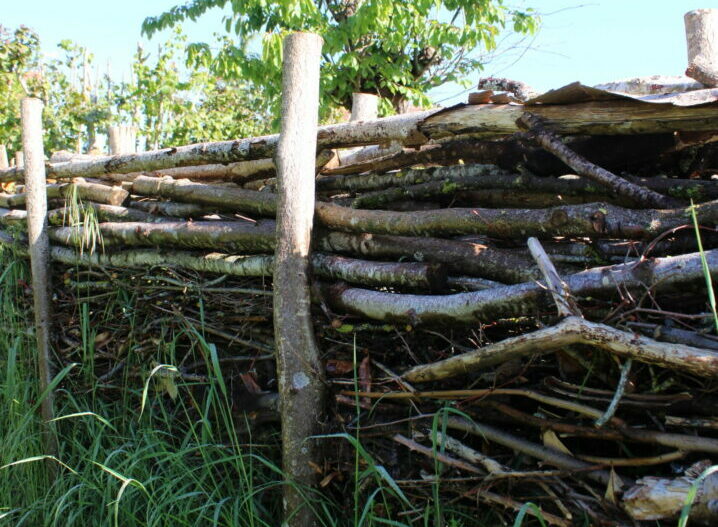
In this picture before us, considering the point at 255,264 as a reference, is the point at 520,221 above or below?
above

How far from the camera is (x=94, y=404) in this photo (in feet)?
10.7

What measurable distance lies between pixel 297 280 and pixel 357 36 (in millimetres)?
6333

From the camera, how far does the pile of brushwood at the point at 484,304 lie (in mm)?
1919

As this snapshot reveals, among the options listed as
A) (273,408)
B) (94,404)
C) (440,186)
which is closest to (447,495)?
(273,408)

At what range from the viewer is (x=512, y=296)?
209cm

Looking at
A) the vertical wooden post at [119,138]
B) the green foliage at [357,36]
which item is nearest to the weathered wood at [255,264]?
the vertical wooden post at [119,138]

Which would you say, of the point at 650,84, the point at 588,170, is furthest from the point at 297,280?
the point at 650,84

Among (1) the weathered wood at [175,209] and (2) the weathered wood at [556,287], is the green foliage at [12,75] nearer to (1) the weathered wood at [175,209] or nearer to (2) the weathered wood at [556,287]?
(1) the weathered wood at [175,209]

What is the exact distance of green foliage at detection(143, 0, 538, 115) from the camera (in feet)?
26.2

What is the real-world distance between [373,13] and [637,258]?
6.36 metres

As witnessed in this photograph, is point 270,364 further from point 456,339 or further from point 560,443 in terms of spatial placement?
point 560,443

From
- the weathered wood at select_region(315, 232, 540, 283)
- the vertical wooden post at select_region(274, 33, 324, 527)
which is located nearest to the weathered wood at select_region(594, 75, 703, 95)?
the weathered wood at select_region(315, 232, 540, 283)

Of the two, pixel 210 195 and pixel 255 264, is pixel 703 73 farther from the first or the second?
pixel 210 195

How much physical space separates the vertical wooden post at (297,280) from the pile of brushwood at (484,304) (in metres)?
0.10
